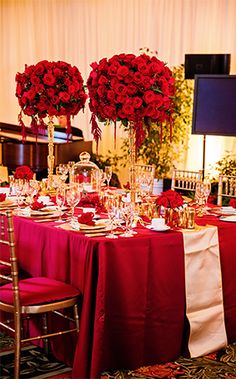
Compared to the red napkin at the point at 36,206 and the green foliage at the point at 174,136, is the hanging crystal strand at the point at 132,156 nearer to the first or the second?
the red napkin at the point at 36,206

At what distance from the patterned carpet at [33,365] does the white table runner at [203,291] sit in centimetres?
79

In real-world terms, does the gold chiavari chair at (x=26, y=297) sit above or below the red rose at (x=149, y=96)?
below

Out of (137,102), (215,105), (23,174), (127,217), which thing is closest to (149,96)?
(137,102)

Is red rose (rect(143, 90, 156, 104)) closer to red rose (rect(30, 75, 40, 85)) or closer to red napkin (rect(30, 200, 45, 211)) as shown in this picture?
red napkin (rect(30, 200, 45, 211))

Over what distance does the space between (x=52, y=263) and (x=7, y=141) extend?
4.71 meters

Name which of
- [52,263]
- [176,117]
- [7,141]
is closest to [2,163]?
[7,141]

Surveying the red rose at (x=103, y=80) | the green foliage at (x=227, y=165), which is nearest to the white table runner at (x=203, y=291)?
the red rose at (x=103, y=80)

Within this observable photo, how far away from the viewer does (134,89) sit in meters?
3.96

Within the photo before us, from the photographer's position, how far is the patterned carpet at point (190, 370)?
3729mm

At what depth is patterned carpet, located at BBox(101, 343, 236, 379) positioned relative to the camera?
3729mm

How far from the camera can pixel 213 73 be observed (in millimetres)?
7996

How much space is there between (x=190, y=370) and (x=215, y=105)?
410cm

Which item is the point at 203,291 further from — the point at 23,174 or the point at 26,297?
the point at 23,174

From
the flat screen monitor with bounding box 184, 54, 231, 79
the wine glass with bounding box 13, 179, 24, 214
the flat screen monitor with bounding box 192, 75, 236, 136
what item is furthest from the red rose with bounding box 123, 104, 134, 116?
the flat screen monitor with bounding box 184, 54, 231, 79
